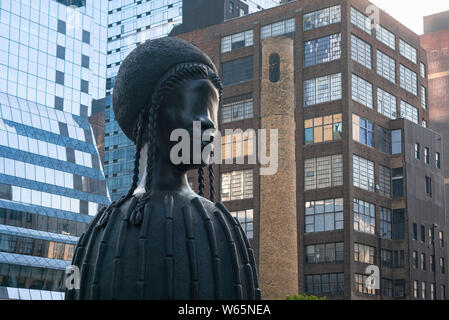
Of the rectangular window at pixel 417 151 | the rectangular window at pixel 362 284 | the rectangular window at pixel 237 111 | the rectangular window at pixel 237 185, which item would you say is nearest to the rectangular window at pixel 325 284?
the rectangular window at pixel 362 284

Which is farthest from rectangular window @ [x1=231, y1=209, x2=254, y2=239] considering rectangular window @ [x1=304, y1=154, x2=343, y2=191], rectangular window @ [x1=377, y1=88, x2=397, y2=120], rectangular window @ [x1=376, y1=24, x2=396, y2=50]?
rectangular window @ [x1=376, y1=24, x2=396, y2=50]

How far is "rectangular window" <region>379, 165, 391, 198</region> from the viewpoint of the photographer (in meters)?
70.4

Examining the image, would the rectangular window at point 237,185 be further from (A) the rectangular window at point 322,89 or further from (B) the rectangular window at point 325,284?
(B) the rectangular window at point 325,284

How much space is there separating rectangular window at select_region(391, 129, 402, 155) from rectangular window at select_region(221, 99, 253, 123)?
13489 millimetres

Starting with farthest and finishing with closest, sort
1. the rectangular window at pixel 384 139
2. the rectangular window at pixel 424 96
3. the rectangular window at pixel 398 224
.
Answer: the rectangular window at pixel 424 96 → the rectangular window at pixel 384 139 → the rectangular window at pixel 398 224

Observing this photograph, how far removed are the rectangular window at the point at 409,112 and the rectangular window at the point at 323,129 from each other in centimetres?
1136

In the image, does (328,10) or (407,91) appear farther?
(407,91)

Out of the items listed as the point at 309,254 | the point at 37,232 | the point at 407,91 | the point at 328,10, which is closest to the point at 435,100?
the point at 407,91

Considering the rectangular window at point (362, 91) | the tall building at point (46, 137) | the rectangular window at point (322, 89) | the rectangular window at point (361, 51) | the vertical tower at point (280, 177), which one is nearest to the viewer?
the vertical tower at point (280, 177)

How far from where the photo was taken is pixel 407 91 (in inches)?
3076

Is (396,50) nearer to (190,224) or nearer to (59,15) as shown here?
(59,15)

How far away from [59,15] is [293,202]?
44677 mm

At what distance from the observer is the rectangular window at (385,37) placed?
245 ft
